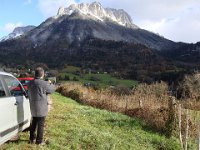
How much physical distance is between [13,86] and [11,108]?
1.22 metres

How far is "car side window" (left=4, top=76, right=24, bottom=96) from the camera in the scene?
9.43m

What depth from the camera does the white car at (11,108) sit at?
8.51 metres

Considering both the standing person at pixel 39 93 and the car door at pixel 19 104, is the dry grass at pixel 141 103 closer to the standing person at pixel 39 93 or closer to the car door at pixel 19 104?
the car door at pixel 19 104

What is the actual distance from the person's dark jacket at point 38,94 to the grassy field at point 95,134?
895 mm

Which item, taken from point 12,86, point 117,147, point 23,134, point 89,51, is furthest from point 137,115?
point 89,51

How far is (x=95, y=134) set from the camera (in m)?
12.1

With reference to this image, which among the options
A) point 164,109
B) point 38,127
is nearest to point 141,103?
point 164,109

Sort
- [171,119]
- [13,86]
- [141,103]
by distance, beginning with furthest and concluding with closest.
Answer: [141,103] → [171,119] → [13,86]

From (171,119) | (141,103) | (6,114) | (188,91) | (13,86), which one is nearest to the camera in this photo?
(6,114)

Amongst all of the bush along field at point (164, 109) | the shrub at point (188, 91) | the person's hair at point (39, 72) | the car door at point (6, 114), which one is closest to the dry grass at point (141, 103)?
the bush along field at point (164, 109)

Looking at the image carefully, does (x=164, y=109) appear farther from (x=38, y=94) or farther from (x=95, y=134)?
(x=38, y=94)

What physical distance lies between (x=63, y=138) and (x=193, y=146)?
447 centimetres

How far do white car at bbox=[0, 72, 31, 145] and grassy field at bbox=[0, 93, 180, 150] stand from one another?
0.52 meters

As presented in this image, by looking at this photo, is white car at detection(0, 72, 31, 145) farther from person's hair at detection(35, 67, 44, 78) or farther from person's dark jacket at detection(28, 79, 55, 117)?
person's hair at detection(35, 67, 44, 78)
